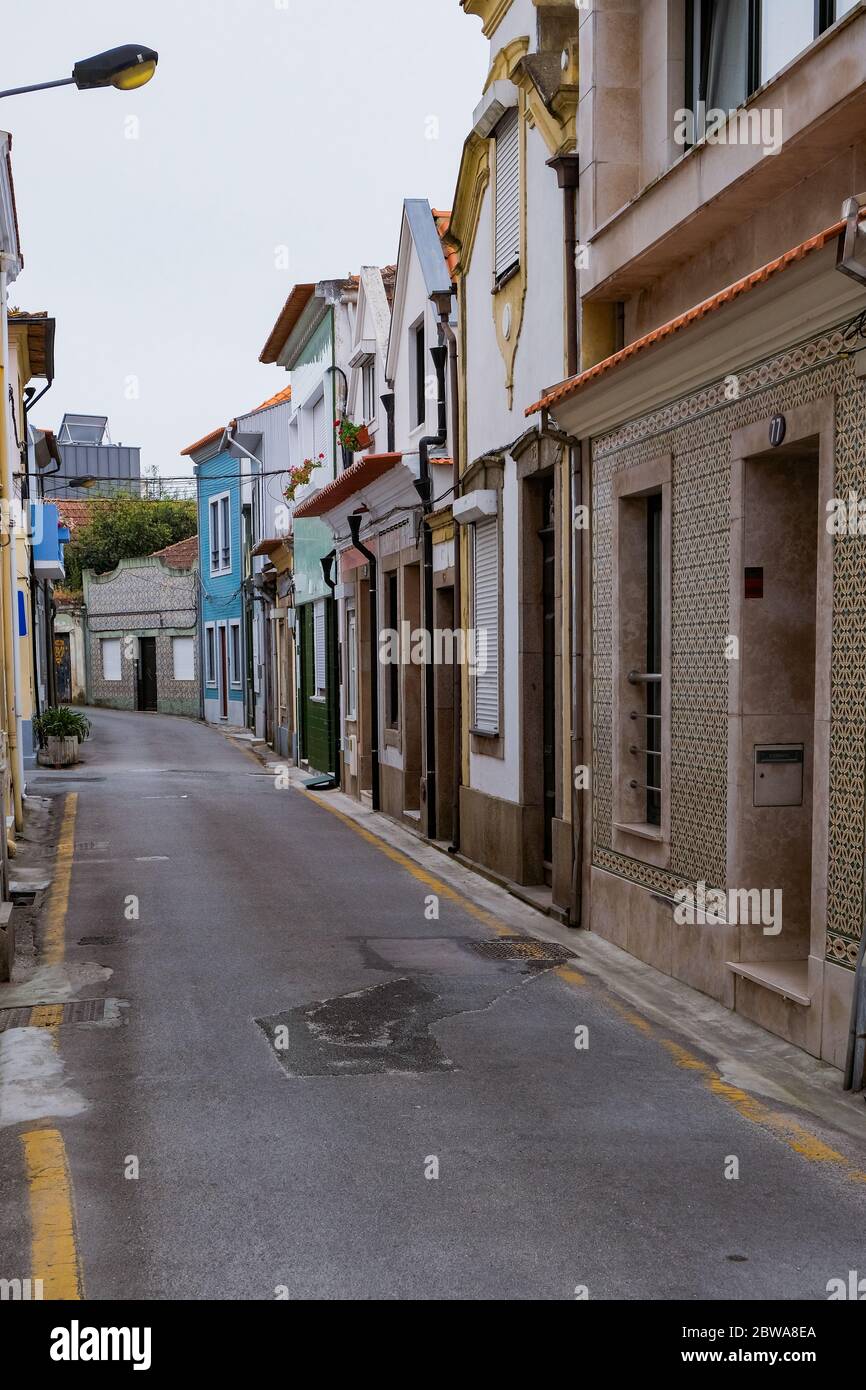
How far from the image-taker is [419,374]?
17.4 m

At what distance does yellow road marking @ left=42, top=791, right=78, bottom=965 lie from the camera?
9422 millimetres

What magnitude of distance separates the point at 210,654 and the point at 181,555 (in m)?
4.94

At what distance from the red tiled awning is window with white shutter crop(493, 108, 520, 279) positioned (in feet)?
12.1

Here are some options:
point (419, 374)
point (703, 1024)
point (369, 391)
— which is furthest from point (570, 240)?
point (369, 391)

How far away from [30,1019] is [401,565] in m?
10.5

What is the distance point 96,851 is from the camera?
13898 mm

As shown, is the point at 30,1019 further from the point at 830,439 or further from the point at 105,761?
the point at 105,761

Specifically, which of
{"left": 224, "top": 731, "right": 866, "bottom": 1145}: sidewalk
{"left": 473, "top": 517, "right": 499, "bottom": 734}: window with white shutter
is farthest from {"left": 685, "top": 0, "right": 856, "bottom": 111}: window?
{"left": 224, "top": 731, "right": 866, "bottom": 1145}: sidewalk

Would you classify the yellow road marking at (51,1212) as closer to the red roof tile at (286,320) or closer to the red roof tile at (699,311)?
the red roof tile at (699,311)

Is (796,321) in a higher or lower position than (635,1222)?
higher

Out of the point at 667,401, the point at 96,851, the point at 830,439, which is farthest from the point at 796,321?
the point at 96,851

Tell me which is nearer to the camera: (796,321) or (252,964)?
(796,321)

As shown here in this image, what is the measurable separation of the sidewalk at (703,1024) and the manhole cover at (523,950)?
0.13 m

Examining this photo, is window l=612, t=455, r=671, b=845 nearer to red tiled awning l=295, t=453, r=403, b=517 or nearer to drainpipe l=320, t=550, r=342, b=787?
red tiled awning l=295, t=453, r=403, b=517
